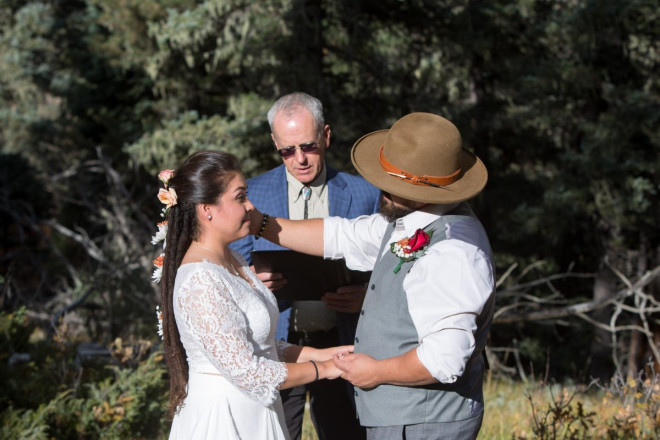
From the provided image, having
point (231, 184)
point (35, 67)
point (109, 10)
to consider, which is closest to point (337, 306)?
point (231, 184)

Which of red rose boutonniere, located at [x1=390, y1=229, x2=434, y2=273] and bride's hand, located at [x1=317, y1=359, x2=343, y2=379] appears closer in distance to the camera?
red rose boutonniere, located at [x1=390, y1=229, x2=434, y2=273]

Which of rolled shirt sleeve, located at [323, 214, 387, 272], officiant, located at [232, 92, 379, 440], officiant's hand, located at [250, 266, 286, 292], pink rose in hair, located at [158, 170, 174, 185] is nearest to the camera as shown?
pink rose in hair, located at [158, 170, 174, 185]

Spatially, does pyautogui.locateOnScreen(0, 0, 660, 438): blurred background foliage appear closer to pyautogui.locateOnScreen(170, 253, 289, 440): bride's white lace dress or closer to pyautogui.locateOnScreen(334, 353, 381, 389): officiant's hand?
pyautogui.locateOnScreen(170, 253, 289, 440): bride's white lace dress

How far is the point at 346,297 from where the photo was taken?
3412 millimetres

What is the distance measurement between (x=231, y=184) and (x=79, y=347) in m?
5.53

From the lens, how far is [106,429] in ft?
17.6

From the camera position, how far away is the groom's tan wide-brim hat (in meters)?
2.60

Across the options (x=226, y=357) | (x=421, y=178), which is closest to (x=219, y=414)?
(x=226, y=357)

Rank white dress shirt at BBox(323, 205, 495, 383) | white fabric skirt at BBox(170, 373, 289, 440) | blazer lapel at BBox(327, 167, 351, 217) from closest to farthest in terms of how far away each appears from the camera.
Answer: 1. white dress shirt at BBox(323, 205, 495, 383)
2. white fabric skirt at BBox(170, 373, 289, 440)
3. blazer lapel at BBox(327, 167, 351, 217)

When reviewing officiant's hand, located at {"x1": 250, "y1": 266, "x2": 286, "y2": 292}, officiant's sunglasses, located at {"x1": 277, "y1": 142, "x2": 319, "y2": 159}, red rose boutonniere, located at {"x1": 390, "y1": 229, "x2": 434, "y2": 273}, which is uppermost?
officiant's sunglasses, located at {"x1": 277, "y1": 142, "x2": 319, "y2": 159}

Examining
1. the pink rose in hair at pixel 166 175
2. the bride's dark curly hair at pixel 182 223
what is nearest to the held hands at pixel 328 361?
the bride's dark curly hair at pixel 182 223

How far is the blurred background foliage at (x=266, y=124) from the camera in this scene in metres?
9.63

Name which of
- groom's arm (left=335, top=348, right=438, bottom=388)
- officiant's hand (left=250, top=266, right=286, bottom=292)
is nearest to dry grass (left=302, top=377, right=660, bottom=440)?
officiant's hand (left=250, top=266, right=286, bottom=292)

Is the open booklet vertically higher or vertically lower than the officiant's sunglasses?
lower
